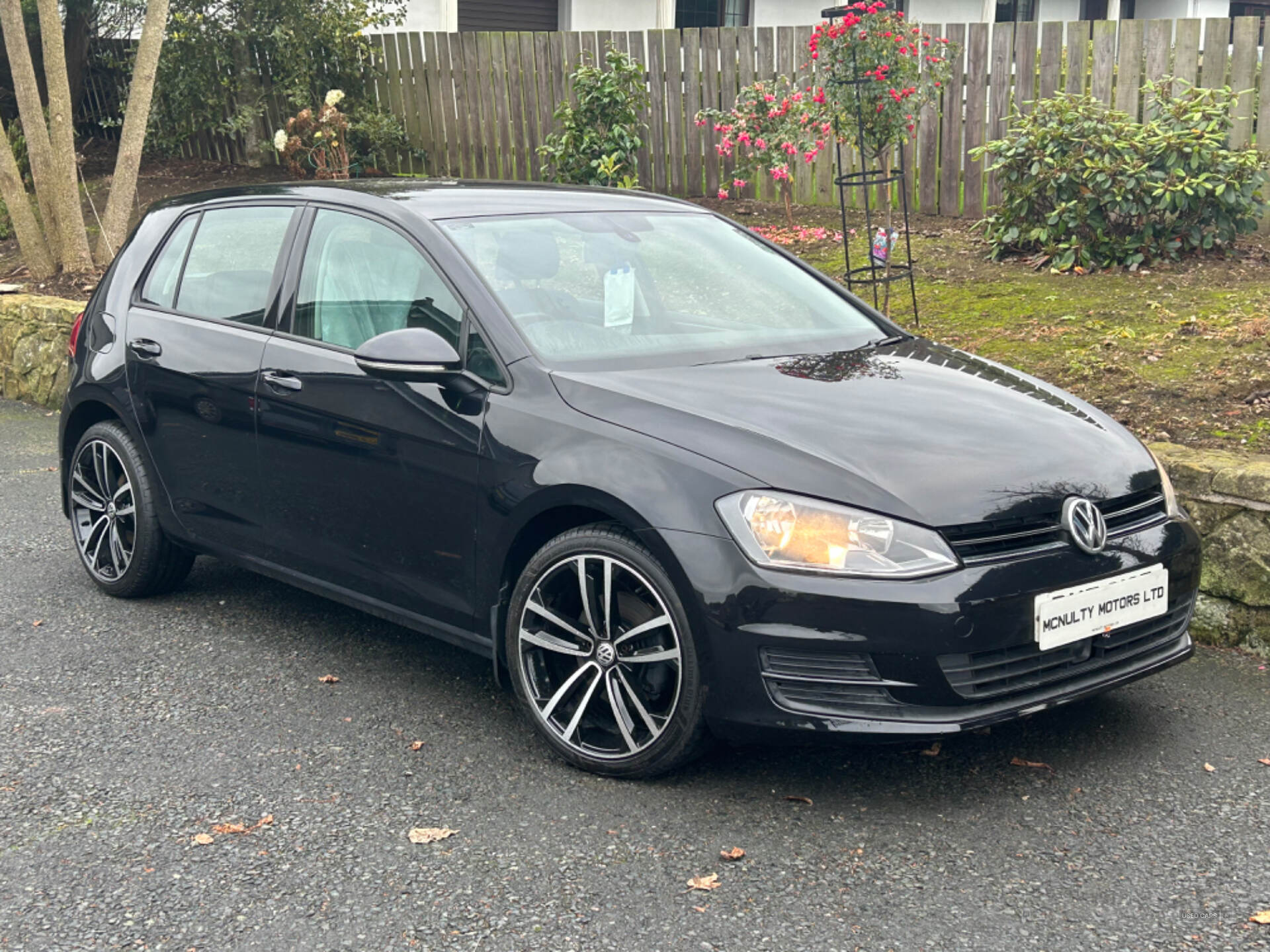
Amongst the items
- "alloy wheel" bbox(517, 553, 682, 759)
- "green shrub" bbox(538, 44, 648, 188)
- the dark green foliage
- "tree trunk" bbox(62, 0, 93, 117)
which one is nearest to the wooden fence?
the dark green foliage

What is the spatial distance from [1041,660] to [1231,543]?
5.57 ft

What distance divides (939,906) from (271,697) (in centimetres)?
236

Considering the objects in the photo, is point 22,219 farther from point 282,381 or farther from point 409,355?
point 409,355

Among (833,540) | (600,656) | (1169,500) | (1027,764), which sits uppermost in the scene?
(833,540)

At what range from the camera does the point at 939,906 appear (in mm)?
3170

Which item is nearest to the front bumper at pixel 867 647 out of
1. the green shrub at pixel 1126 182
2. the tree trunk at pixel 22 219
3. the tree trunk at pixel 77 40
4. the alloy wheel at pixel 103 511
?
the alloy wheel at pixel 103 511

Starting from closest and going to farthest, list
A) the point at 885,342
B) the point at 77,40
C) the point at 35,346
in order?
the point at 885,342 → the point at 35,346 → the point at 77,40

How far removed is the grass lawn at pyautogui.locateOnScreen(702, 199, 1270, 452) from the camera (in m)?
6.07

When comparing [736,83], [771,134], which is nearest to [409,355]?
[771,134]

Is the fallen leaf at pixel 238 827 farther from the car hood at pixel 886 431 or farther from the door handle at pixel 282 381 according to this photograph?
the door handle at pixel 282 381

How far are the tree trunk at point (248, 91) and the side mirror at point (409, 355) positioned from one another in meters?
13.0

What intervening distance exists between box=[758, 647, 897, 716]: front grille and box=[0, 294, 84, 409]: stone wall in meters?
7.87

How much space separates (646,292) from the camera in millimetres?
4598

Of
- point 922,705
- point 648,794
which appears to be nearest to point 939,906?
point 922,705
